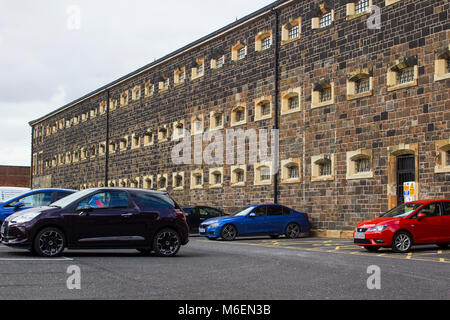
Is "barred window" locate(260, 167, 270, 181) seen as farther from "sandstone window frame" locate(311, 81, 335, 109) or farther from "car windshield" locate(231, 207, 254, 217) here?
"car windshield" locate(231, 207, 254, 217)

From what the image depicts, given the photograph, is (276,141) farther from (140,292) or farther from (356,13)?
(140,292)

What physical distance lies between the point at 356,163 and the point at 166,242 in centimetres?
1220

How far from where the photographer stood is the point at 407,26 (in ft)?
74.0

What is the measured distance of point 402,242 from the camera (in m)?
17.0

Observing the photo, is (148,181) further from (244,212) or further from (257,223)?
(257,223)

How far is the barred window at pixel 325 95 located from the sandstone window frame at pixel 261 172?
421 cm

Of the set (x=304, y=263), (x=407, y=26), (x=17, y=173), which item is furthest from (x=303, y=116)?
(x=17, y=173)

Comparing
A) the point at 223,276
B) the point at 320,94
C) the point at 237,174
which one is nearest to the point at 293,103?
the point at 320,94

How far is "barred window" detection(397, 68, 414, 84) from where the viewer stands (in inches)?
889

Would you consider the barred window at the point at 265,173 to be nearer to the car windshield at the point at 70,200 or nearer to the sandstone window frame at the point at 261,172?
the sandstone window frame at the point at 261,172

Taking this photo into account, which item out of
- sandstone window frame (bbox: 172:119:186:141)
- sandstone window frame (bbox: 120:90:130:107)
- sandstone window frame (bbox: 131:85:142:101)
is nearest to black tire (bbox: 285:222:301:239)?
sandstone window frame (bbox: 172:119:186:141)

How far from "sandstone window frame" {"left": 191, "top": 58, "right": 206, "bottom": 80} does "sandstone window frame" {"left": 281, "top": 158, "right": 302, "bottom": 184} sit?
31.2 ft

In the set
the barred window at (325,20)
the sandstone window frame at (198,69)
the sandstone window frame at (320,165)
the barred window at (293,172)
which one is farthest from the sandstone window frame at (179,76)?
the sandstone window frame at (320,165)

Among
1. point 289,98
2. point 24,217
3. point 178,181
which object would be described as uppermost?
point 289,98
